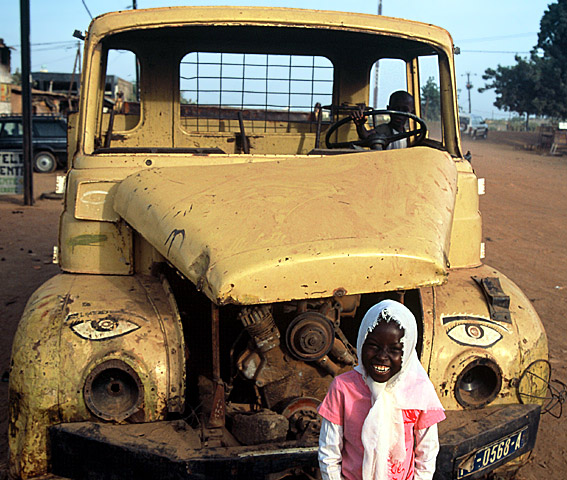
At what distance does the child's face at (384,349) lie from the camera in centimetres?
172

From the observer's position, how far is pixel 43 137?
1962cm

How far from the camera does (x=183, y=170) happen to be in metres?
2.92

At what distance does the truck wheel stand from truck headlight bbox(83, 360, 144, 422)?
1891cm

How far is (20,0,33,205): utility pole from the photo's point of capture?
41.1ft

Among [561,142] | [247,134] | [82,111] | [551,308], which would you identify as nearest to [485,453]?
[82,111]

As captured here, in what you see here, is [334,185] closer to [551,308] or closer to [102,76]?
[102,76]

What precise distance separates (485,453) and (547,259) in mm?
6910

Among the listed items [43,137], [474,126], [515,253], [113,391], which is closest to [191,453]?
[113,391]

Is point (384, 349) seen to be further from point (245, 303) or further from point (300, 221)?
point (300, 221)

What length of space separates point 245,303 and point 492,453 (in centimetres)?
126

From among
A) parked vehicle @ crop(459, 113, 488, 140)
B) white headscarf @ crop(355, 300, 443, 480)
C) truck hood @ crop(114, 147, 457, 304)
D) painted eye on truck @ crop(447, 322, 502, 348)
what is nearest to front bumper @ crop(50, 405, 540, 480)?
painted eye on truck @ crop(447, 322, 502, 348)

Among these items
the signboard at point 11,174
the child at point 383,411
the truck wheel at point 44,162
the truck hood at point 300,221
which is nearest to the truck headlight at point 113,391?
the truck hood at point 300,221

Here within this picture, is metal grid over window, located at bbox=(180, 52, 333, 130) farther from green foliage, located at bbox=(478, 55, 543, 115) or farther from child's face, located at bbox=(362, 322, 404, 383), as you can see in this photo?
green foliage, located at bbox=(478, 55, 543, 115)

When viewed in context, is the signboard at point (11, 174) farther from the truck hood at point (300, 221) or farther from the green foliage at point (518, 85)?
the green foliage at point (518, 85)
